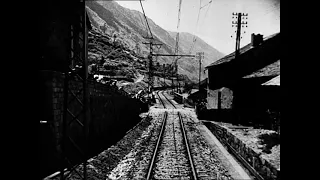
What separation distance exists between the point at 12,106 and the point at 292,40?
3.08 m

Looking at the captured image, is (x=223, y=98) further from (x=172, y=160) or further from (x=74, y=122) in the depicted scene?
(x=74, y=122)

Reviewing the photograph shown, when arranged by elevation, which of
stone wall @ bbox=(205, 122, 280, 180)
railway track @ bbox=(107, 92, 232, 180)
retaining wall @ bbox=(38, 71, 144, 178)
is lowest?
railway track @ bbox=(107, 92, 232, 180)

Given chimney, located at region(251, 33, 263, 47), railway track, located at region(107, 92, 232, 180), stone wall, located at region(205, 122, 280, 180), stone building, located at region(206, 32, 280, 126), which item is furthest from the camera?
chimney, located at region(251, 33, 263, 47)

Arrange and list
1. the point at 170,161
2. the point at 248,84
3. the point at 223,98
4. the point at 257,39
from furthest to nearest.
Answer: the point at 223,98
the point at 257,39
the point at 248,84
the point at 170,161

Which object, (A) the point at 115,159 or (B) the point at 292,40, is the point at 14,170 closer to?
(B) the point at 292,40

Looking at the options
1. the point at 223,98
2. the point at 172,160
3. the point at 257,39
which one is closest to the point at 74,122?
the point at 172,160

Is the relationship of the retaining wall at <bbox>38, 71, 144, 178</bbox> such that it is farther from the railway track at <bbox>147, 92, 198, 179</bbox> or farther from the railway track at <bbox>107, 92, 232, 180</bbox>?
the railway track at <bbox>147, 92, 198, 179</bbox>

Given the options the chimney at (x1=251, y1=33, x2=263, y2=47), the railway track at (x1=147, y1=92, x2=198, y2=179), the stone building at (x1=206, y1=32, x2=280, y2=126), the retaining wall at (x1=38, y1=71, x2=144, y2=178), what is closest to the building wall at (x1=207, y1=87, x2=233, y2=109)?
the stone building at (x1=206, y1=32, x2=280, y2=126)

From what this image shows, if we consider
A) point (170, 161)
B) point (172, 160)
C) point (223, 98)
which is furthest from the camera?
point (223, 98)

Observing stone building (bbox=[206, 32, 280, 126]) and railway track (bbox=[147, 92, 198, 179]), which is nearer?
railway track (bbox=[147, 92, 198, 179])

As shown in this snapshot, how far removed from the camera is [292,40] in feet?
9.12

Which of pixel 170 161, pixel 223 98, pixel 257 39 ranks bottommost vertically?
pixel 170 161

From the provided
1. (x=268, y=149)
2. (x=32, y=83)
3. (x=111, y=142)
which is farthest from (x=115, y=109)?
(x=32, y=83)

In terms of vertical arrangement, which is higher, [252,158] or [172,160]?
[252,158]
